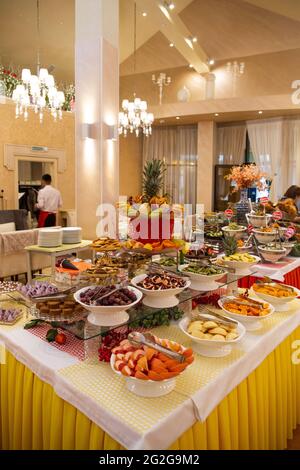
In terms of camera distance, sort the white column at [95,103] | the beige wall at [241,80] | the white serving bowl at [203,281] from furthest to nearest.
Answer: the beige wall at [241,80]
the white column at [95,103]
the white serving bowl at [203,281]

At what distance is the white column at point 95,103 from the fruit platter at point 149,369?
426 cm

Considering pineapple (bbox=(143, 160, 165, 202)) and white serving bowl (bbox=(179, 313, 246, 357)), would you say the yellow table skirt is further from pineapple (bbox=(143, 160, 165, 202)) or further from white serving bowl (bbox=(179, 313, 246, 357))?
pineapple (bbox=(143, 160, 165, 202))

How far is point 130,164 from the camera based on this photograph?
36.3 ft

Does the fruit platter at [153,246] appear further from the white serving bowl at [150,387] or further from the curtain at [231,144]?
the curtain at [231,144]

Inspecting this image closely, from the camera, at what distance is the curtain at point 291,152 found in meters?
8.91

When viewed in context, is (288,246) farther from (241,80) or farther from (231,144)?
(241,80)

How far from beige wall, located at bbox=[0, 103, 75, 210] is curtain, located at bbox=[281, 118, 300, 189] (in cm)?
513

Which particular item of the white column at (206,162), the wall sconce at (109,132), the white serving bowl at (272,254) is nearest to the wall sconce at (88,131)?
the wall sconce at (109,132)

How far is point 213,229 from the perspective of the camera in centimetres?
390

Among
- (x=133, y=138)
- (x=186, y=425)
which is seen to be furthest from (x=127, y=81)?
(x=186, y=425)

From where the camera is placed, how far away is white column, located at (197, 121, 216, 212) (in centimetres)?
961

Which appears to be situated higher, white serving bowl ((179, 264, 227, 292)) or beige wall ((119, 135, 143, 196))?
beige wall ((119, 135, 143, 196))

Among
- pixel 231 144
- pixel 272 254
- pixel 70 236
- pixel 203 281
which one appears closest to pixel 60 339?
pixel 203 281

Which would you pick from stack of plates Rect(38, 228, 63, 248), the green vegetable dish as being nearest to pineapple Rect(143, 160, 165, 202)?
the green vegetable dish
